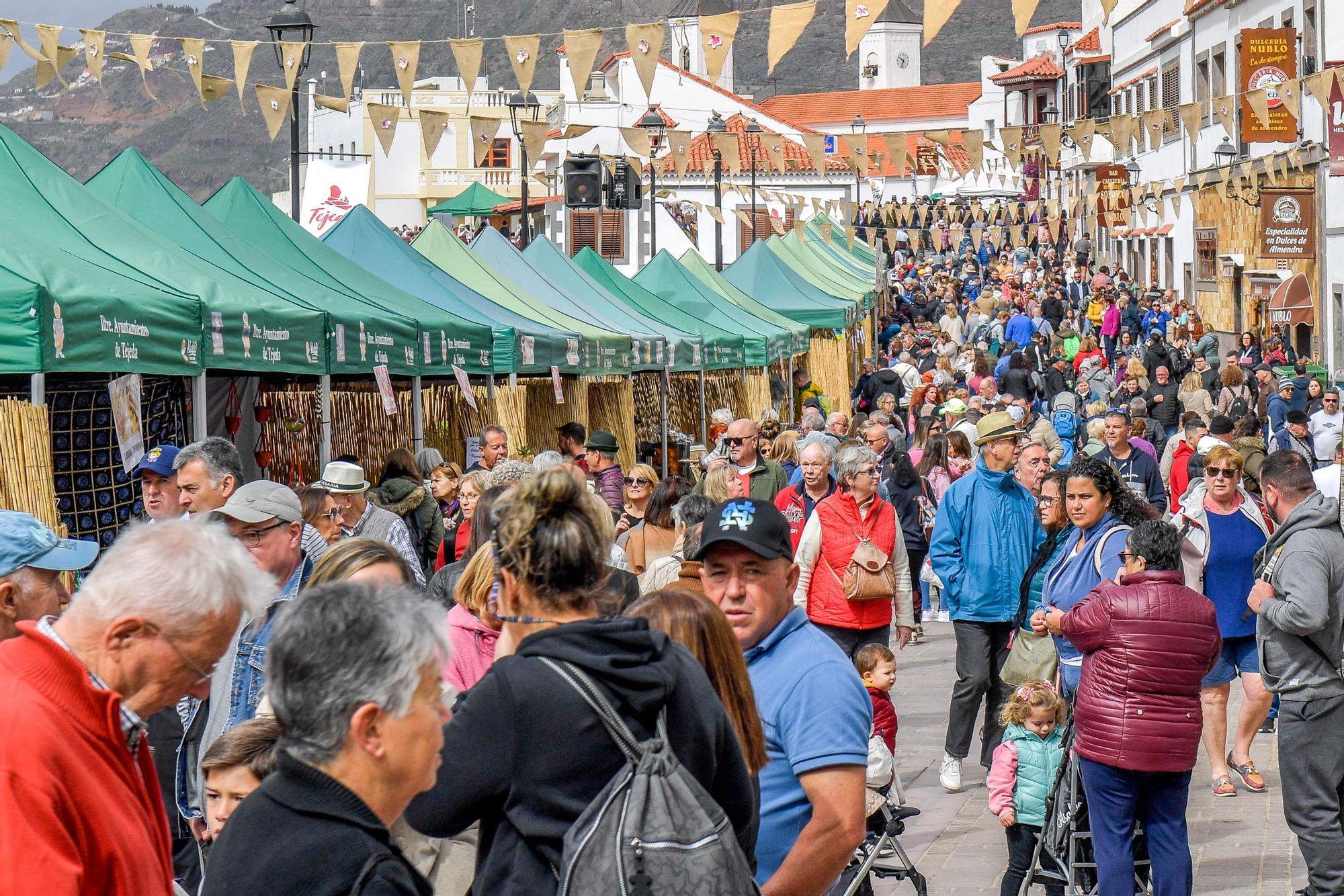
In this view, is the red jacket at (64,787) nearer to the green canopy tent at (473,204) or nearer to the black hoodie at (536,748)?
the black hoodie at (536,748)

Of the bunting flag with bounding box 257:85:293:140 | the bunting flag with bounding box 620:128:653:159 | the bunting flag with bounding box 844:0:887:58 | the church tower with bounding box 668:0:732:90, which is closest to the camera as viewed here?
the bunting flag with bounding box 844:0:887:58

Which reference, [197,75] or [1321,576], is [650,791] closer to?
[1321,576]

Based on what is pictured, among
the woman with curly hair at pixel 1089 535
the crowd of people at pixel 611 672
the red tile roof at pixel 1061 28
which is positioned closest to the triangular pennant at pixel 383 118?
the crowd of people at pixel 611 672

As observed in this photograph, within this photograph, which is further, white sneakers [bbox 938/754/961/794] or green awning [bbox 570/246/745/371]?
green awning [bbox 570/246/745/371]

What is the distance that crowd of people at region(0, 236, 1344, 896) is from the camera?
2424 mm

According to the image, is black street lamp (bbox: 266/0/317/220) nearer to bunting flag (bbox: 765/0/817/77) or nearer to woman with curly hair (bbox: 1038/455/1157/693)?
bunting flag (bbox: 765/0/817/77)

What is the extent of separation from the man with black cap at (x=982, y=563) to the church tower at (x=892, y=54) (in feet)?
445

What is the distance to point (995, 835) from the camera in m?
7.91

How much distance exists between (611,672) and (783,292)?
26.0 meters

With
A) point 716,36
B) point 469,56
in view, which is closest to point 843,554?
point 716,36

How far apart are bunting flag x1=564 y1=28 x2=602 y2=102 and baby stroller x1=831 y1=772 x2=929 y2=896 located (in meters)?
7.20

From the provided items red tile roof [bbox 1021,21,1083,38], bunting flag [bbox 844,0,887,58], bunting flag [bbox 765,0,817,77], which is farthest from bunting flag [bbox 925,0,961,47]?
red tile roof [bbox 1021,21,1083,38]

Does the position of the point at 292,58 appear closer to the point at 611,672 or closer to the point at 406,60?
the point at 406,60

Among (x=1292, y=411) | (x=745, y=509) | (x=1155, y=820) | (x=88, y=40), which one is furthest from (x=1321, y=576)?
(x=1292, y=411)
